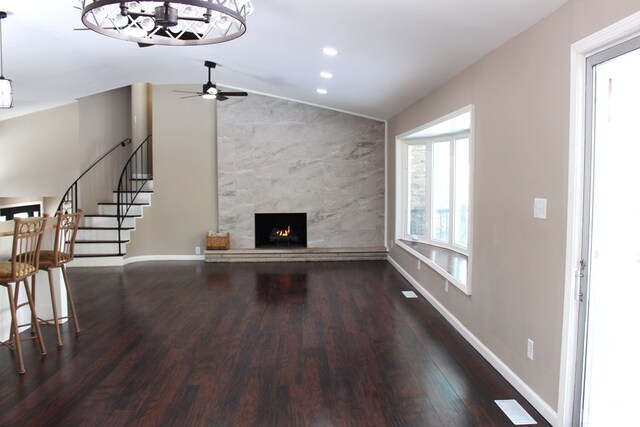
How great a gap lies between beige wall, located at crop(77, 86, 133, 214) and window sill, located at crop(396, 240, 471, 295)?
550 cm

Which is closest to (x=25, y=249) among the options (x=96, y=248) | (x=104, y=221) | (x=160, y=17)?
(x=160, y=17)

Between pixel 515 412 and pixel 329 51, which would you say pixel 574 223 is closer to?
pixel 515 412

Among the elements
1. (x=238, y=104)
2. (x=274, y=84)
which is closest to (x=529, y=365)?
(x=274, y=84)

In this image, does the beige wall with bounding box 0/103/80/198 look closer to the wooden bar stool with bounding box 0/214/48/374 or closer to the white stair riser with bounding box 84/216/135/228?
the white stair riser with bounding box 84/216/135/228

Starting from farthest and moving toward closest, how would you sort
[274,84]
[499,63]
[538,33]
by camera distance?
[274,84] < [499,63] < [538,33]

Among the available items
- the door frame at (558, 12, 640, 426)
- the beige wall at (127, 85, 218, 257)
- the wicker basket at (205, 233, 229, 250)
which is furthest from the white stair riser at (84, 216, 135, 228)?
the door frame at (558, 12, 640, 426)

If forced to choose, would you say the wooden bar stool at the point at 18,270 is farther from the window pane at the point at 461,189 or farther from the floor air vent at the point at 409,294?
the window pane at the point at 461,189

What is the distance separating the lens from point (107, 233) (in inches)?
326

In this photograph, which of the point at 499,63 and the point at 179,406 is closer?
the point at 179,406

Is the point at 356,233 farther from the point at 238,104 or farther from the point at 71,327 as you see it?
the point at 71,327

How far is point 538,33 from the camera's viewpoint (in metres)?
2.99

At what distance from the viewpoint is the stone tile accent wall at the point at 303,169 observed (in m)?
8.50

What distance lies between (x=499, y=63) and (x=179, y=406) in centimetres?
331

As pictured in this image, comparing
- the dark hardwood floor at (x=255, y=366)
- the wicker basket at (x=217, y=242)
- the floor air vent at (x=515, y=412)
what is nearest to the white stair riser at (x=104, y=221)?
the wicker basket at (x=217, y=242)
